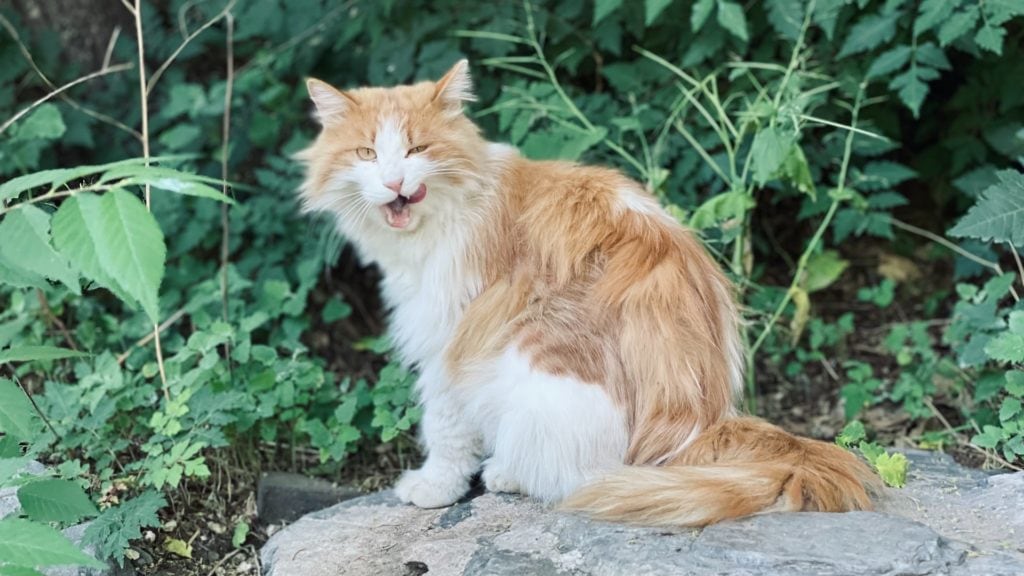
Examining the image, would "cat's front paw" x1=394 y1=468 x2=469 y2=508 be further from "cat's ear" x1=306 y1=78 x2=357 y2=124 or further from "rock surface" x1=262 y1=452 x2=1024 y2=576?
"cat's ear" x1=306 y1=78 x2=357 y2=124

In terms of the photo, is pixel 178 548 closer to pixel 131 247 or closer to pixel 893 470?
pixel 131 247

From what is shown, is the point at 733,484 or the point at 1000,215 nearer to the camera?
the point at 733,484

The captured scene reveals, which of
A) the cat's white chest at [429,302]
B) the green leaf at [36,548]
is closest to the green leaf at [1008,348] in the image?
the cat's white chest at [429,302]

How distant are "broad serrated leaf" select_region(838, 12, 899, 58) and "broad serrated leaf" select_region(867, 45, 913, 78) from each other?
56 mm

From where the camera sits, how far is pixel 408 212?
3010 millimetres

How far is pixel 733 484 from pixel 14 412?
5.61 ft

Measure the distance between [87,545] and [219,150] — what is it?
245 centimetres

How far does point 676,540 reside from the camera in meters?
2.56

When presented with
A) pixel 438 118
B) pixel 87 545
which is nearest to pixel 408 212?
pixel 438 118

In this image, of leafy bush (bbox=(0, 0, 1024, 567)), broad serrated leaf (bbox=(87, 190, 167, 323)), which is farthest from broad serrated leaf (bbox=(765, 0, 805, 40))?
broad serrated leaf (bbox=(87, 190, 167, 323))

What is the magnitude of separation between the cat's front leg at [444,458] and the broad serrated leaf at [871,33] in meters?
2.03

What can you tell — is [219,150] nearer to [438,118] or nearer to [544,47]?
[544,47]

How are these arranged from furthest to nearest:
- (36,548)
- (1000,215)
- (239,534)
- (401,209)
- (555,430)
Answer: (239,534)
(1000,215)
(401,209)
(555,430)
(36,548)

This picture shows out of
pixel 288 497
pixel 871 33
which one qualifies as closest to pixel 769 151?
pixel 871 33
